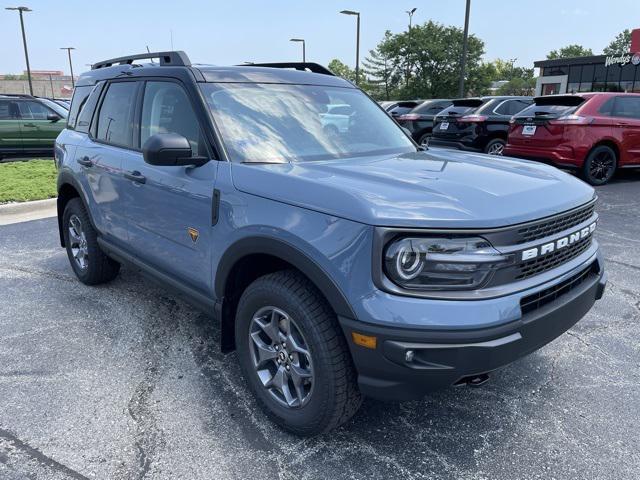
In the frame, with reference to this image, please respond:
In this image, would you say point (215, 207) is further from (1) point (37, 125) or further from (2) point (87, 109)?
(1) point (37, 125)

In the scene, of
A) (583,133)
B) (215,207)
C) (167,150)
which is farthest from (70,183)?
(583,133)

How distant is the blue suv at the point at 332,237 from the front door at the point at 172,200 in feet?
0.04

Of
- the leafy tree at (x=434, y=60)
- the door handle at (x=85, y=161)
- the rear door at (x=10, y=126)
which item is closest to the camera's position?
the door handle at (x=85, y=161)

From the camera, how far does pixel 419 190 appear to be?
2.31m

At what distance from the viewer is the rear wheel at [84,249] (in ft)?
14.7

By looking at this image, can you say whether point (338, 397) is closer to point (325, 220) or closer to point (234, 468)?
point (234, 468)

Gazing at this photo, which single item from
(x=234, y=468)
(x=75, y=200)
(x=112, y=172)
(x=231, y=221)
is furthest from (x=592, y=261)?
(x=75, y=200)

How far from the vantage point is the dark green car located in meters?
12.0

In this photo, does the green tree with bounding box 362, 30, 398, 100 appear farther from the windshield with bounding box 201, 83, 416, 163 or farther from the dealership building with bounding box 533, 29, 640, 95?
the windshield with bounding box 201, 83, 416, 163

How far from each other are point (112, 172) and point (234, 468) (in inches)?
93.8

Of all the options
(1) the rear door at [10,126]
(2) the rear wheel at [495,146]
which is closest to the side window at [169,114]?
(2) the rear wheel at [495,146]

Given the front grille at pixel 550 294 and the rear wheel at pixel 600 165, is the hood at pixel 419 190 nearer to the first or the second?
the front grille at pixel 550 294

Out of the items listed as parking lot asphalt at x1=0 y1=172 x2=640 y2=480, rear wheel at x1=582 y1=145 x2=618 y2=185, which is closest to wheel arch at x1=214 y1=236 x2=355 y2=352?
parking lot asphalt at x1=0 y1=172 x2=640 y2=480

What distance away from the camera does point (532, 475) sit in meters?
2.37
